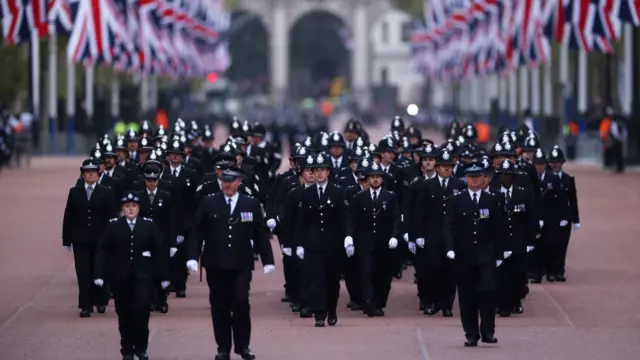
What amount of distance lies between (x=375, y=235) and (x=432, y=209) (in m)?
0.72

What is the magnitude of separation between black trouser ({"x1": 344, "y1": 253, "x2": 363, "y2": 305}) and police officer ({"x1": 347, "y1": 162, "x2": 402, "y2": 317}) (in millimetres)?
133

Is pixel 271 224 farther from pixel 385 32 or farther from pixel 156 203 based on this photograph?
pixel 385 32

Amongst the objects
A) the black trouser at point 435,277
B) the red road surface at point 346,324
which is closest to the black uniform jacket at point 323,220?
the red road surface at point 346,324

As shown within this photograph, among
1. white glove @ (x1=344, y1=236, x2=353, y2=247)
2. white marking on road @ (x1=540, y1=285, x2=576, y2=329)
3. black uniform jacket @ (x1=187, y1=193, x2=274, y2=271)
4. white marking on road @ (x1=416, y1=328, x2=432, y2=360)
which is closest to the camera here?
black uniform jacket @ (x1=187, y1=193, x2=274, y2=271)

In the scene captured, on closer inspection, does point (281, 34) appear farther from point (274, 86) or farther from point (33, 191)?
point (33, 191)

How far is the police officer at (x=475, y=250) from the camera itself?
18.5 m

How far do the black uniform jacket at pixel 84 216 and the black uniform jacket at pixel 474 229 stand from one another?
4.22m

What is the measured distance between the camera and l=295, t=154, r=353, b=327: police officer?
2039 centimetres

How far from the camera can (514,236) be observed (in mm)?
21297

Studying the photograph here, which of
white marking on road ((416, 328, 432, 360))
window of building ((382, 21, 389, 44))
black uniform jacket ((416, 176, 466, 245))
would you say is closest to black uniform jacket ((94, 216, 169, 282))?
white marking on road ((416, 328, 432, 360))

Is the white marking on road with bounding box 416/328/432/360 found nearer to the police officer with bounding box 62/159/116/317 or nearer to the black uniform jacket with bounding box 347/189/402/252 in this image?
the black uniform jacket with bounding box 347/189/402/252

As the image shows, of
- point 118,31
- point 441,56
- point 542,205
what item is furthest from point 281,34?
point 542,205

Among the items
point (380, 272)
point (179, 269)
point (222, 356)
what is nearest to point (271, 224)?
point (179, 269)

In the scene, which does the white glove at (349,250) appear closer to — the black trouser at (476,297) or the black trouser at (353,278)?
the black trouser at (353,278)
